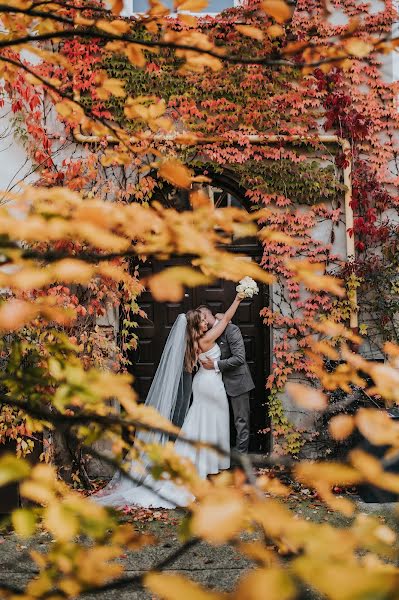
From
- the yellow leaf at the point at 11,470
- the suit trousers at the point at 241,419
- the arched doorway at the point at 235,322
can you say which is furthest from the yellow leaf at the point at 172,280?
the arched doorway at the point at 235,322

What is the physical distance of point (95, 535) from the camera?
37.6 inches

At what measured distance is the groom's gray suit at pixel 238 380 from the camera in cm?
623

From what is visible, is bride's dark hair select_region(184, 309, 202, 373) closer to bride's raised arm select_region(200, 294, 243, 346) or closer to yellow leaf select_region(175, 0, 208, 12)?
bride's raised arm select_region(200, 294, 243, 346)

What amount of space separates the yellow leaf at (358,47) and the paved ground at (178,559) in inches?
105

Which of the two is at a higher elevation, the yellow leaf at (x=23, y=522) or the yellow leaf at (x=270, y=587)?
the yellow leaf at (x=270, y=587)

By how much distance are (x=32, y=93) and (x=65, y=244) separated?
207cm

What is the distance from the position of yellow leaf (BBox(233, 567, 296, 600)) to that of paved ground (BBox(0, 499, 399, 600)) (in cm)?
268

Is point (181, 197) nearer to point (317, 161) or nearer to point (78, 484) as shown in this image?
point (317, 161)

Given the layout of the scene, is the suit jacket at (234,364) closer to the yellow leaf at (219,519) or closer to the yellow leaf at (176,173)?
the yellow leaf at (176,173)

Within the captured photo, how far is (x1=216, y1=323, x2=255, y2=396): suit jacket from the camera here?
6.21 m

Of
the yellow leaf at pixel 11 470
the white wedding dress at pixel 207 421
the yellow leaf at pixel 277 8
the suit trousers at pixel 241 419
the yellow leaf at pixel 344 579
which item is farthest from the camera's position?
the suit trousers at pixel 241 419

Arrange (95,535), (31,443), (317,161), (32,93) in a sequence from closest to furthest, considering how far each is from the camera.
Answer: (95,535) < (31,443) < (32,93) < (317,161)

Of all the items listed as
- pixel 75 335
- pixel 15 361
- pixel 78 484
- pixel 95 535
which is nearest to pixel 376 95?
pixel 75 335

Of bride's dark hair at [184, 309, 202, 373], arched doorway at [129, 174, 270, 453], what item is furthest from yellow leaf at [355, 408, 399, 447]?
arched doorway at [129, 174, 270, 453]
